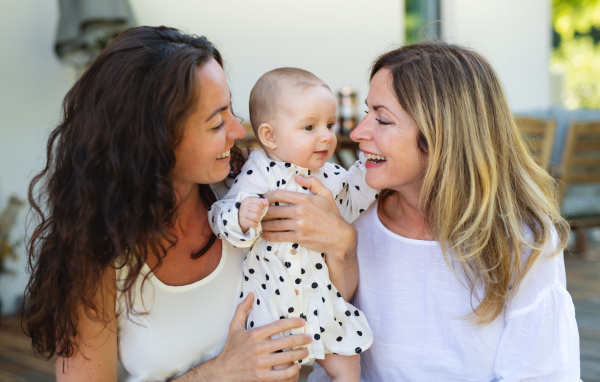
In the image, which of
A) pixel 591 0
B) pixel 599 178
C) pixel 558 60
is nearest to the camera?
pixel 599 178

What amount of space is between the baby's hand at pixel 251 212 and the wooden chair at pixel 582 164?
384 centimetres

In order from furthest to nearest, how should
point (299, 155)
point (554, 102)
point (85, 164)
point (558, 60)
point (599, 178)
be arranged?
point (558, 60)
point (554, 102)
point (599, 178)
point (299, 155)
point (85, 164)

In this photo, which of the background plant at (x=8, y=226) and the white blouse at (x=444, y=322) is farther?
the background plant at (x=8, y=226)

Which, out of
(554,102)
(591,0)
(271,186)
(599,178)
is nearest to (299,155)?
(271,186)

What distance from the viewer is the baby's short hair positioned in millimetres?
1786

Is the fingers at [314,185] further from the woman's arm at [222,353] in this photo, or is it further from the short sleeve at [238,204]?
the woman's arm at [222,353]

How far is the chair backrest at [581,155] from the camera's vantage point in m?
4.93

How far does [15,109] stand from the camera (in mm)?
3990

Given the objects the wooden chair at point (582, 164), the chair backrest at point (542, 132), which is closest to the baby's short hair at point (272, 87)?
the chair backrest at point (542, 132)

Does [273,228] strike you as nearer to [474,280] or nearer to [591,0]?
[474,280]

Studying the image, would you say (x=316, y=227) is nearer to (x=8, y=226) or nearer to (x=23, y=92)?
(x=8, y=226)

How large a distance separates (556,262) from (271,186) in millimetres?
770

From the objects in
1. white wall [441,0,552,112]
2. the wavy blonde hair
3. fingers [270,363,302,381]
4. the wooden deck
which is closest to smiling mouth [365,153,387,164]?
the wavy blonde hair

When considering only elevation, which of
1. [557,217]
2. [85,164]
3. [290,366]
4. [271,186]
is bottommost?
[290,366]
